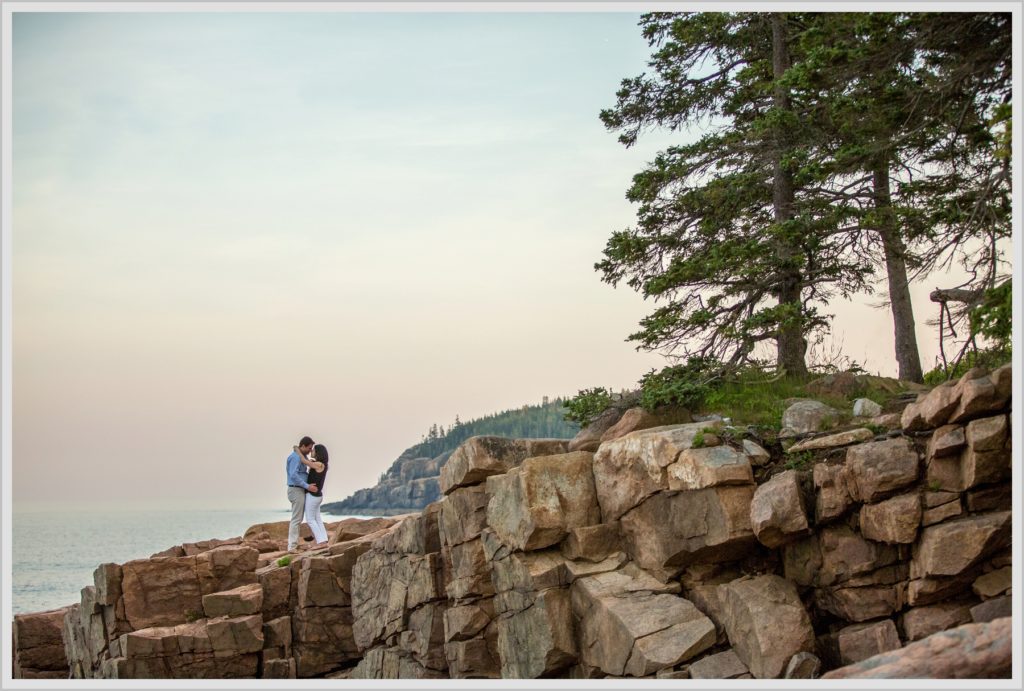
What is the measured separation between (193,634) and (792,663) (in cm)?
1301

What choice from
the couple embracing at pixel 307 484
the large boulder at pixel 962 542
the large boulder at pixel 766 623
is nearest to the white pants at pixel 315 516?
the couple embracing at pixel 307 484

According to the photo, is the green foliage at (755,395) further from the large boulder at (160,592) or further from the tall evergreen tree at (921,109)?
the large boulder at (160,592)

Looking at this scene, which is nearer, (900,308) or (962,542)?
(962,542)

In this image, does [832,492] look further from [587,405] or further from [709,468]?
[587,405]

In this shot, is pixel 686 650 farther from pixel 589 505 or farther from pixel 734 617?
pixel 589 505

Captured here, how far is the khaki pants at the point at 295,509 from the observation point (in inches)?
906

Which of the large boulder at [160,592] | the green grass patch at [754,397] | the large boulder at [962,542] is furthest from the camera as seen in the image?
the large boulder at [160,592]

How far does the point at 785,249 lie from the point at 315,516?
42.2 feet

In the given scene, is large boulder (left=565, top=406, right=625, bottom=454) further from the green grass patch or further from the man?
the man

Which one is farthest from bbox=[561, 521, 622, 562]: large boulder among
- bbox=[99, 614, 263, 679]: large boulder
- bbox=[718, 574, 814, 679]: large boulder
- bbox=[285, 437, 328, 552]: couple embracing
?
bbox=[285, 437, 328, 552]: couple embracing

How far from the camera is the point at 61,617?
A: 78.1 ft

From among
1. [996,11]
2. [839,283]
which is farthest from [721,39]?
[996,11]

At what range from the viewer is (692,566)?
14.4 metres

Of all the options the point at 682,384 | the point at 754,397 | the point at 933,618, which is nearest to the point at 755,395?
the point at 754,397
